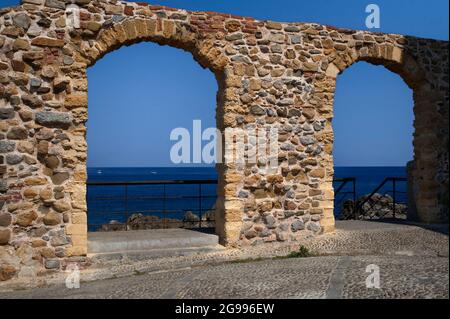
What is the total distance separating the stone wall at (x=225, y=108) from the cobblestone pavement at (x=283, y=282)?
1130mm

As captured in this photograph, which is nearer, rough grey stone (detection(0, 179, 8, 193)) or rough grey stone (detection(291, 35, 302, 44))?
rough grey stone (detection(0, 179, 8, 193))

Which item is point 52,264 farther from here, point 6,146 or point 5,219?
point 6,146

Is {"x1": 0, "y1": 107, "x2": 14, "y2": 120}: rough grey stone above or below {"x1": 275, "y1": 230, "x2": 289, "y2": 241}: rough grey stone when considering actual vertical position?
above

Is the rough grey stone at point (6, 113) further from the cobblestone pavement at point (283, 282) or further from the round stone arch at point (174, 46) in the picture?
the cobblestone pavement at point (283, 282)

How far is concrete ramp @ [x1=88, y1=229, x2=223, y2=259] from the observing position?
663 centimetres

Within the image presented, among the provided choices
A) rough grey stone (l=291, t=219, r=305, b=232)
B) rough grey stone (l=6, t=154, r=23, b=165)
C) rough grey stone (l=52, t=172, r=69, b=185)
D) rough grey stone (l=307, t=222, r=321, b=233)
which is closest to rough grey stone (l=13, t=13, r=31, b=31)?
rough grey stone (l=6, t=154, r=23, b=165)

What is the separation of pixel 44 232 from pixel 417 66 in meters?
6.60

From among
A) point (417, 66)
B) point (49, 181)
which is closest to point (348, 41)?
point (417, 66)

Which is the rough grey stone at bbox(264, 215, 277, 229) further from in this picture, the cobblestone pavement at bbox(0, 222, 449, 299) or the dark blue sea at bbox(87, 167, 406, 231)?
the dark blue sea at bbox(87, 167, 406, 231)

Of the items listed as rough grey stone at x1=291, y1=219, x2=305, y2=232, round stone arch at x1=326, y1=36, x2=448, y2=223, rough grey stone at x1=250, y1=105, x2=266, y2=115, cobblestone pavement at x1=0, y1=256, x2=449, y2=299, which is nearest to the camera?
cobblestone pavement at x1=0, y1=256, x2=449, y2=299

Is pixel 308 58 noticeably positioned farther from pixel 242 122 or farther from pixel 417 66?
pixel 417 66

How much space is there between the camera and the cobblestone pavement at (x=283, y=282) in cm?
388
